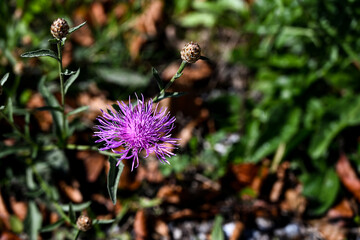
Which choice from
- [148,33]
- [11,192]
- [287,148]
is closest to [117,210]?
[11,192]

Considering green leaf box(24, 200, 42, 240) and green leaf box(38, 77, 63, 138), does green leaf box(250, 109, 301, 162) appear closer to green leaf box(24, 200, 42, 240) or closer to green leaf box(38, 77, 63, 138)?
green leaf box(38, 77, 63, 138)

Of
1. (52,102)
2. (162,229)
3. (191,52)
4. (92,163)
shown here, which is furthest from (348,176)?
(52,102)

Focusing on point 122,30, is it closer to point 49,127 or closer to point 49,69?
point 49,69

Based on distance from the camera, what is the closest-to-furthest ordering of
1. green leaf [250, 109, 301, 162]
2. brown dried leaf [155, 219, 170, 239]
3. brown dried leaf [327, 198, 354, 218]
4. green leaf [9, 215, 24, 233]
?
1. green leaf [9, 215, 24, 233]
2. brown dried leaf [155, 219, 170, 239]
3. brown dried leaf [327, 198, 354, 218]
4. green leaf [250, 109, 301, 162]

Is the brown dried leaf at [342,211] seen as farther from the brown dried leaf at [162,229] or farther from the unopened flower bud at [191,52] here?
the unopened flower bud at [191,52]

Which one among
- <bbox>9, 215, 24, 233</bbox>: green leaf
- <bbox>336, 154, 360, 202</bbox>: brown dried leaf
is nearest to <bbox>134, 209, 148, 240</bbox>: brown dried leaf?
<bbox>9, 215, 24, 233</bbox>: green leaf

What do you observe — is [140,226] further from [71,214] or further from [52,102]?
[52,102]

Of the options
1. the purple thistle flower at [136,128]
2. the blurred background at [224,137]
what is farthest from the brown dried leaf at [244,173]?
the purple thistle flower at [136,128]
